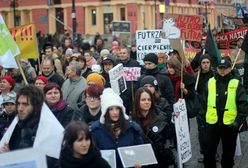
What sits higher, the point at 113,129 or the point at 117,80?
the point at 117,80

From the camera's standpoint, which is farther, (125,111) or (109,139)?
(125,111)

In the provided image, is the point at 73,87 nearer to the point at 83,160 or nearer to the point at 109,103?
the point at 109,103

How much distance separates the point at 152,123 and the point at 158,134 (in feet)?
0.47

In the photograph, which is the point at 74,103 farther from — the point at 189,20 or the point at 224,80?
the point at 189,20

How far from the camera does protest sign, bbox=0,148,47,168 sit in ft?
14.5

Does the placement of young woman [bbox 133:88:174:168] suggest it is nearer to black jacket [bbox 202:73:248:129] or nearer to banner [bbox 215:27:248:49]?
black jacket [bbox 202:73:248:129]

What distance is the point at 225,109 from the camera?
24.6 feet

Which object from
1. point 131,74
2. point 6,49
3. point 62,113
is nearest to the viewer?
point 62,113

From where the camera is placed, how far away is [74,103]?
342 inches

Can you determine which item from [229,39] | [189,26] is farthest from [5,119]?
[229,39]

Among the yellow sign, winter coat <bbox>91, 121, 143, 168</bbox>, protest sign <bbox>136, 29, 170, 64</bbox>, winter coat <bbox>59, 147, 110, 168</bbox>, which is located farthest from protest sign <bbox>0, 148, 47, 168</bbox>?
protest sign <bbox>136, 29, 170, 64</bbox>

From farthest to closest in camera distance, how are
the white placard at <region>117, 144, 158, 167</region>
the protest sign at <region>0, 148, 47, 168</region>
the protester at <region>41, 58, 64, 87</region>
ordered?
the protester at <region>41, 58, 64, 87</region>
the white placard at <region>117, 144, 158, 167</region>
the protest sign at <region>0, 148, 47, 168</region>

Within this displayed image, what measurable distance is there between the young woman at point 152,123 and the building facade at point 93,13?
184 ft

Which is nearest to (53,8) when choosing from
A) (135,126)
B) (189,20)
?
(189,20)
